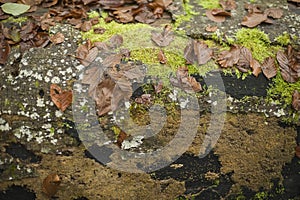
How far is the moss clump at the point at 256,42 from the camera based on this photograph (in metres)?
2.28

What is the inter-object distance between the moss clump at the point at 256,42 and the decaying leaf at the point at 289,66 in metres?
A: 0.06

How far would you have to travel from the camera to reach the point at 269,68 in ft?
7.32

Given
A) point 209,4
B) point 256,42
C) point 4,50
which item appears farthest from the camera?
point 209,4

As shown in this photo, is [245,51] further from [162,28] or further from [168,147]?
[168,147]

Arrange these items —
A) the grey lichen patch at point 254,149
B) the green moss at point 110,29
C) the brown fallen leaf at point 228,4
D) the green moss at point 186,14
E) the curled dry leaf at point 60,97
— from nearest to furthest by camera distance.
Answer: the curled dry leaf at point 60,97, the grey lichen patch at point 254,149, the green moss at point 110,29, the green moss at point 186,14, the brown fallen leaf at point 228,4

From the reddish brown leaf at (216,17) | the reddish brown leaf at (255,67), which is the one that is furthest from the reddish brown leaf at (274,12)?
the reddish brown leaf at (255,67)

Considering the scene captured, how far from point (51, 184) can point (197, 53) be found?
1.20 metres

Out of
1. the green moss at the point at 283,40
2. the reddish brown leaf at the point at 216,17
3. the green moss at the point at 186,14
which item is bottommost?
the green moss at the point at 283,40

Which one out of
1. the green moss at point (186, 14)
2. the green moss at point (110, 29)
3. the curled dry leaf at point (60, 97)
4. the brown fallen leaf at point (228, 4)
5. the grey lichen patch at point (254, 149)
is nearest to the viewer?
the curled dry leaf at point (60, 97)

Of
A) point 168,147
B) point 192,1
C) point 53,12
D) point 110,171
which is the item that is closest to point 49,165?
point 110,171

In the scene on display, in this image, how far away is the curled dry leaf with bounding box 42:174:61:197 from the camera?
2133 mm

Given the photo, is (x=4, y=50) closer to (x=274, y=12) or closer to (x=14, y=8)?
(x=14, y=8)

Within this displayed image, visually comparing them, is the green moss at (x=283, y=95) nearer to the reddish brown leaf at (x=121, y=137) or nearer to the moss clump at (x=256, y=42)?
the moss clump at (x=256, y=42)

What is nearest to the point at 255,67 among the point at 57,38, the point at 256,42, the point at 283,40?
the point at 256,42
